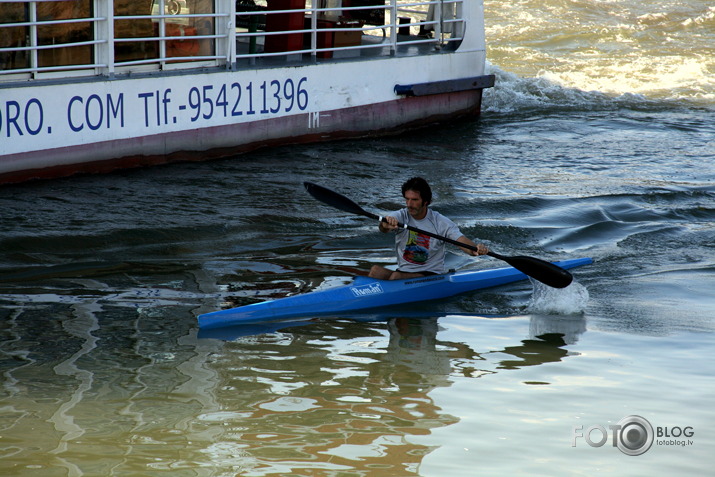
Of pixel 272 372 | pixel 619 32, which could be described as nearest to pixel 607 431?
pixel 272 372

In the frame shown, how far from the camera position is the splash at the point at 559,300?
817 cm

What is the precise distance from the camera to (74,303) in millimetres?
7707

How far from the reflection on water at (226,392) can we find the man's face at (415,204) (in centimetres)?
108

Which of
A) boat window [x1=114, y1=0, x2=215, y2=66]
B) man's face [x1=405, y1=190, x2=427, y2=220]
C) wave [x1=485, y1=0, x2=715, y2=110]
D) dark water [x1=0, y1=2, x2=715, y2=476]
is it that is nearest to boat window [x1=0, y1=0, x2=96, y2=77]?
boat window [x1=114, y1=0, x2=215, y2=66]

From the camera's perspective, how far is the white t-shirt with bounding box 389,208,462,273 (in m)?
8.45

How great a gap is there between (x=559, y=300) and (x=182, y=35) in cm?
708

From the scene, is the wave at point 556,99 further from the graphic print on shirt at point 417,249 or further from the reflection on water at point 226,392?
the reflection on water at point 226,392

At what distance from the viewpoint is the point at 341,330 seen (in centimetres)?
751

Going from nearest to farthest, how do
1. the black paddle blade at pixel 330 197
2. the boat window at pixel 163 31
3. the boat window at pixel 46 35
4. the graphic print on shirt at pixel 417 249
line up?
the graphic print on shirt at pixel 417 249 → the black paddle blade at pixel 330 197 → the boat window at pixel 46 35 → the boat window at pixel 163 31

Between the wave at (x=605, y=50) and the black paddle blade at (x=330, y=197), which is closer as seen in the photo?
the black paddle blade at (x=330, y=197)

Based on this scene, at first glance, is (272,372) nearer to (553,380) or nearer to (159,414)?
(159,414)

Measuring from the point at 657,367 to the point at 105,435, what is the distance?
3873 millimetres

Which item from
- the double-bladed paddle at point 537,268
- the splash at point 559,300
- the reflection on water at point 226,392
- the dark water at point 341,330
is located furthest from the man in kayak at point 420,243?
the reflection on water at point 226,392

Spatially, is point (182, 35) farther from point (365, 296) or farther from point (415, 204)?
point (365, 296)
